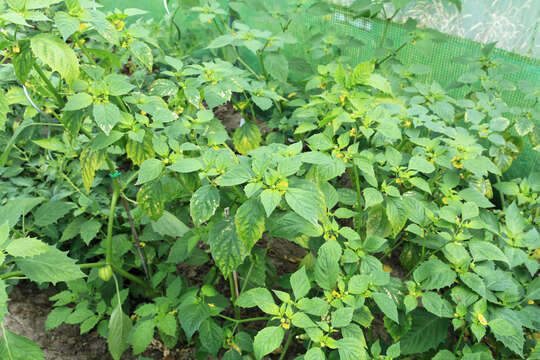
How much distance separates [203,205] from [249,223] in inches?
7.0

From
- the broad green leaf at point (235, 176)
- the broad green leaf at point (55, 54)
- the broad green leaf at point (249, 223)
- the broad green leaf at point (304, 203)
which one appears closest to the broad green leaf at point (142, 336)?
the broad green leaf at point (249, 223)

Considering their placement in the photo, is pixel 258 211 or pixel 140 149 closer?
pixel 258 211

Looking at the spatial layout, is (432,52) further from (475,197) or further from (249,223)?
(249,223)

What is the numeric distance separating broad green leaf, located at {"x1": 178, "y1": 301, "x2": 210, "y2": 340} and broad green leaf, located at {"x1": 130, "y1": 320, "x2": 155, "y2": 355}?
19cm

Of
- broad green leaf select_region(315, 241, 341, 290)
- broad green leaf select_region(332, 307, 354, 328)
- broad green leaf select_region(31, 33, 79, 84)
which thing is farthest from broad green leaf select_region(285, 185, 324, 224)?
broad green leaf select_region(31, 33, 79, 84)

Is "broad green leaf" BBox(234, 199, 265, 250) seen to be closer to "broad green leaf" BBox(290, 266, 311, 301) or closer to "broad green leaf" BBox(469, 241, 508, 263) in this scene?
"broad green leaf" BBox(290, 266, 311, 301)

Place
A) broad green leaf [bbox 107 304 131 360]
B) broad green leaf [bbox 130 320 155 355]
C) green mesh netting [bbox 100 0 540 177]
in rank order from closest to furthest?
1. broad green leaf [bbox 130 320 155 355]
2. broad green leaf [bbox 107 304 131 360]
3. green mesh netting [bbox 100 0 540 177]

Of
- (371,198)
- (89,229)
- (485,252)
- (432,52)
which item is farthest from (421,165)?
(89,229)

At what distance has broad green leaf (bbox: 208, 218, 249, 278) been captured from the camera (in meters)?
1.53

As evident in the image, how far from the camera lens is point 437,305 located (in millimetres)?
1650

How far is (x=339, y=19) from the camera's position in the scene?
341 centimetres

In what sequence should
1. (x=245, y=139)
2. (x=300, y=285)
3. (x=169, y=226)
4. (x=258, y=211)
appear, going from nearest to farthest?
1. (x=258, y=211)
2. (x=300, y=285)
3. (x=169, y=226)
4. (x=245, y=139)

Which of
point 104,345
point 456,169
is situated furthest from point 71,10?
point 456,169

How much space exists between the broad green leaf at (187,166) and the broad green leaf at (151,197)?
220mm
